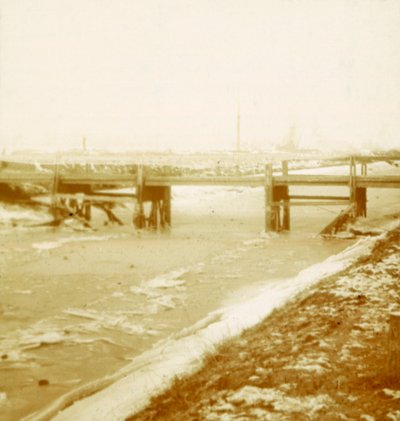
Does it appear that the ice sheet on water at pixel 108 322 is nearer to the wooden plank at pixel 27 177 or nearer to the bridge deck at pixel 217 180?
the bridge deck at pixel 217 180

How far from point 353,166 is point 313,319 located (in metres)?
11.9

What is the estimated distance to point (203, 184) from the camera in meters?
17.8

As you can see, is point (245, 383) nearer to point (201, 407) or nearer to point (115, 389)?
point (201, 407)

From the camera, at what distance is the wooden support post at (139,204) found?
699 inches

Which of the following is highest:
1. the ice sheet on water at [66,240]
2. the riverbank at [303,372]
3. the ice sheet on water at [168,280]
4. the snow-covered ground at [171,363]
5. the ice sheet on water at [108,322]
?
the riverbank at [303,372]

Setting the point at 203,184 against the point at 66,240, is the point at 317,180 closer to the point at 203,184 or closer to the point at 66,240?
the point at 203,184

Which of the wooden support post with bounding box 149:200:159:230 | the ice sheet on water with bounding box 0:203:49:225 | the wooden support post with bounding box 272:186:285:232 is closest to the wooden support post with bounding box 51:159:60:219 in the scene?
the ice sheet on water with bounding box 0:203:49:225

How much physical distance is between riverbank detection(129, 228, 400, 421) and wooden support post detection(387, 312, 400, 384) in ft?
0.10

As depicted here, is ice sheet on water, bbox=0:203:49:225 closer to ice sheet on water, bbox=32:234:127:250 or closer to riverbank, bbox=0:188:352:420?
riverbank, bbox=0:188:352:420

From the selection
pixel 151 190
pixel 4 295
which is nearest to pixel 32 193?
pixel 151 190

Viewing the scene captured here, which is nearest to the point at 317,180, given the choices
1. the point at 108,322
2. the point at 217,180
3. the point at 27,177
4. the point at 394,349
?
the point at 217,180

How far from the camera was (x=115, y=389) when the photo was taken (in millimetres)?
4320

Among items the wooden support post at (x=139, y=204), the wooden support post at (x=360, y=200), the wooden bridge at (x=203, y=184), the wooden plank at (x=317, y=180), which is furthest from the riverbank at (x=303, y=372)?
the wooden support post at (x=139, y=204)

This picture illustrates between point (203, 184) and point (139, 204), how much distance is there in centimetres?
204
